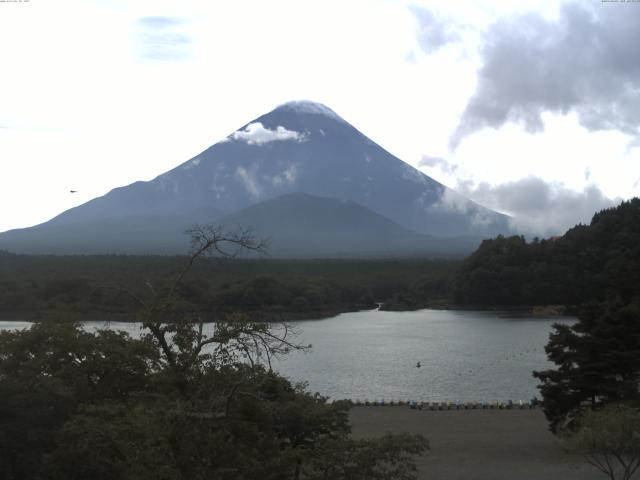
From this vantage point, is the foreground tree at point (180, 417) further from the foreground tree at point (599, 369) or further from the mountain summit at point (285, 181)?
the mountain summit at point (285, 181)

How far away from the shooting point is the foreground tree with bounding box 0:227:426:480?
4996 mm

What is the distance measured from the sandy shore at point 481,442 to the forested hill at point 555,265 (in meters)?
30.2

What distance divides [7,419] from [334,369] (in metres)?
17.7

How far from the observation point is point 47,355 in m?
9.06

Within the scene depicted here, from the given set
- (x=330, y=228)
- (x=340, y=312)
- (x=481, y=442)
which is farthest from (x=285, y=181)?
(x=481, y=442)

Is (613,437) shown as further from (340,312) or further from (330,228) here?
(330,228)

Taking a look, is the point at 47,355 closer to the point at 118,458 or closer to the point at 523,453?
the point at 118,458

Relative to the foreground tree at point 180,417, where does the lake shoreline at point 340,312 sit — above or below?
below

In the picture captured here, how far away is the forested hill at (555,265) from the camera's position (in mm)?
46594

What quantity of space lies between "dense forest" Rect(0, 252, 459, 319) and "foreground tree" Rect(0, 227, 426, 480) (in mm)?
23794

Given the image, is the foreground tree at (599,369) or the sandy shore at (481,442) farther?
the foreground tree at (599,369)

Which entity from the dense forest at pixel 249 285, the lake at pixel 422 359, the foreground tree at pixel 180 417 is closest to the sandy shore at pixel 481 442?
the lake at pixel 422 359

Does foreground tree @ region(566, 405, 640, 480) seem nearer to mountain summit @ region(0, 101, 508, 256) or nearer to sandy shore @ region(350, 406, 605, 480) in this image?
sandy shore @ region(350, 406, 605, 480)

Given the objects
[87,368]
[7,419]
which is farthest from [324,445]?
[87,368]
